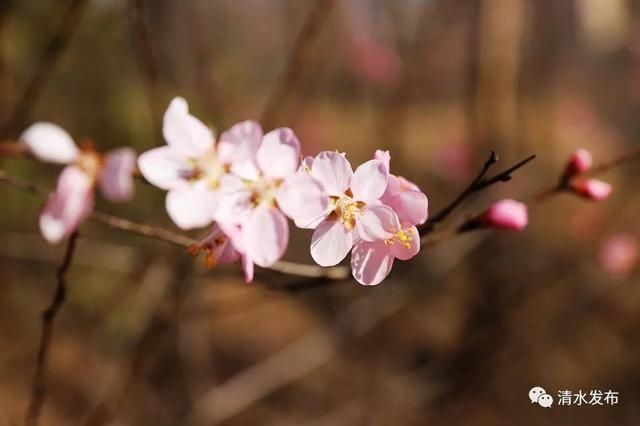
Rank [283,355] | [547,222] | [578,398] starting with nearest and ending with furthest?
[578,398]
[283,355]
[547,222]

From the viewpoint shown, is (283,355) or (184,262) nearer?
(184,262)

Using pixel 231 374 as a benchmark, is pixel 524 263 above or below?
above

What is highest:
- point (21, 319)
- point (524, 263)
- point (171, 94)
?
point (171, 94)

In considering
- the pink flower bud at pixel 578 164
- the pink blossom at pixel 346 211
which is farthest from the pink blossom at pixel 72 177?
the pink flower bud at pixel 578 164

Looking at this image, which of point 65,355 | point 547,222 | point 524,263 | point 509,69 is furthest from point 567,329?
point 65,355

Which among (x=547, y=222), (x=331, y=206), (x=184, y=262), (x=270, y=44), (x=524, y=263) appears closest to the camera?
(x=331, y=206)

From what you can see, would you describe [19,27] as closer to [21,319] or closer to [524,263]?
[21,319]

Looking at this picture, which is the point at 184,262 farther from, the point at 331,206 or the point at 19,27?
the point at 19,27

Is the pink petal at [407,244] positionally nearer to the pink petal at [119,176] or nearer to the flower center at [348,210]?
the flower center at [348,210]
